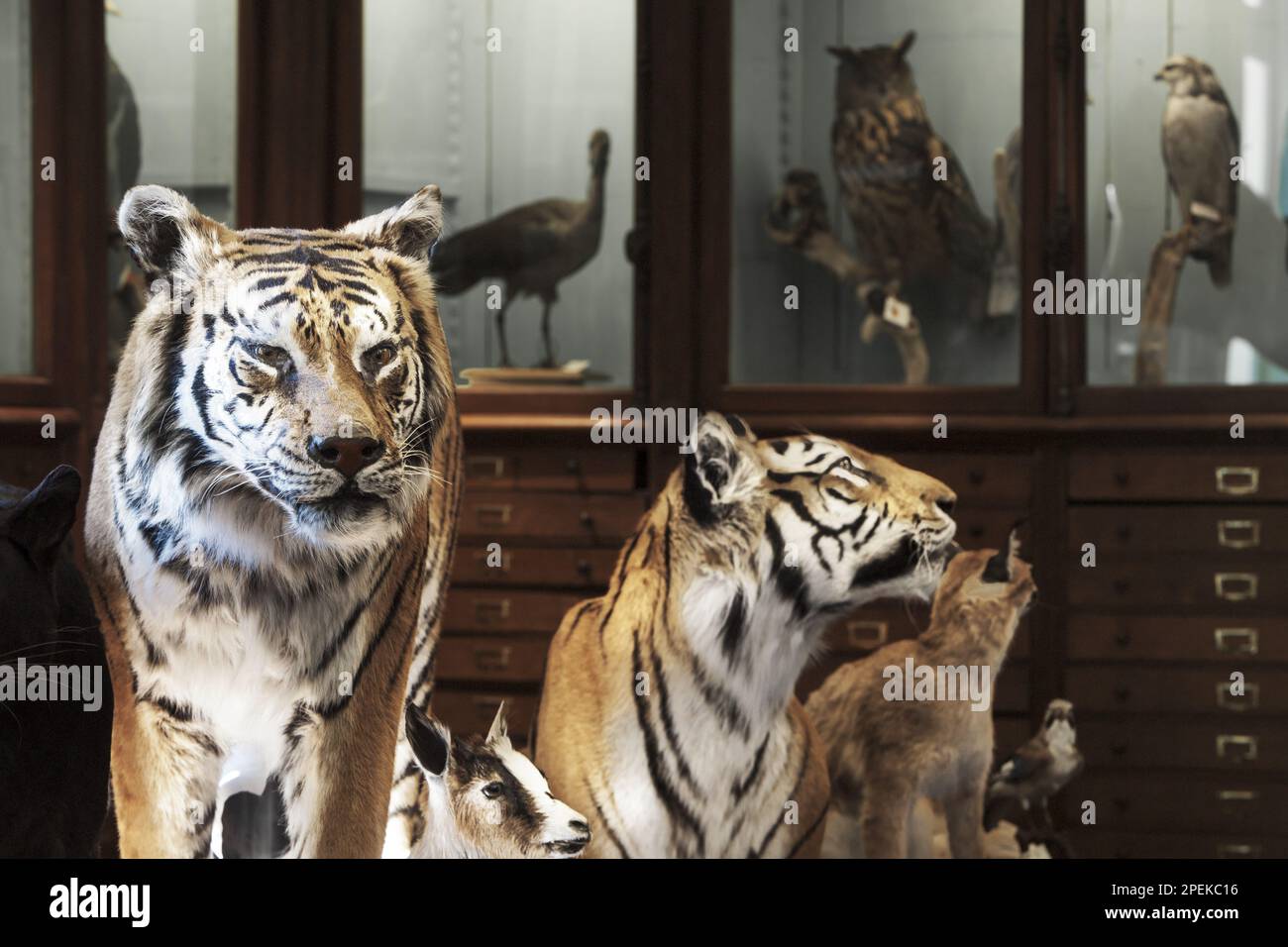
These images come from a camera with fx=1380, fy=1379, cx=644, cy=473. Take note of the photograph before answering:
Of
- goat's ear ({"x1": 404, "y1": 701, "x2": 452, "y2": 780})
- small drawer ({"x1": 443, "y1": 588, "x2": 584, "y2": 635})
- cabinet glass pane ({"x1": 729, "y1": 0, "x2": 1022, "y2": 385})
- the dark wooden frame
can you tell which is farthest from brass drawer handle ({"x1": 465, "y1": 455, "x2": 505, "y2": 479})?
goat's ear ({"x1": 404, "y1": 701, "x2": 452, "y2": 780})

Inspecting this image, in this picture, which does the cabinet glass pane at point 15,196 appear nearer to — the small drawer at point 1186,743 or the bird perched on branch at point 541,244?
the bird perched on branch at point 541,244

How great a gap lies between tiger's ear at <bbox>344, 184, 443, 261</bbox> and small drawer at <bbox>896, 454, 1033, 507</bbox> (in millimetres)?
1454

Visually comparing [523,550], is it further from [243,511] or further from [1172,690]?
[1172,690]

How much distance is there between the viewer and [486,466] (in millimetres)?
3062

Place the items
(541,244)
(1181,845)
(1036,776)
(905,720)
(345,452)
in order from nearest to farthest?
(345,452), (905,720), (1036,776), (1181,845), (541,244)

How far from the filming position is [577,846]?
6.77 feet

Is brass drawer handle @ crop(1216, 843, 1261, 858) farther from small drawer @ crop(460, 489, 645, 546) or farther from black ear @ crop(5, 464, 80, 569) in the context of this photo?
black ear @ crop(5, 464, 80, 569)

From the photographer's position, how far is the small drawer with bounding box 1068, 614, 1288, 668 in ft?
10.2

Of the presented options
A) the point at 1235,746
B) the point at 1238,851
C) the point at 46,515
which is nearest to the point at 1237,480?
the point at 1235,746

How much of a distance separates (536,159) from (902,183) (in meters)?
0.86

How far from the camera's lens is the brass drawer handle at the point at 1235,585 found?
10.3ft

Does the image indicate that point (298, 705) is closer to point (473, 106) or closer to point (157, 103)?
point (157, 103)

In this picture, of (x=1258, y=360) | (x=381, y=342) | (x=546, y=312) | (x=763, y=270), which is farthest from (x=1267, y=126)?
(x=381, y=342)

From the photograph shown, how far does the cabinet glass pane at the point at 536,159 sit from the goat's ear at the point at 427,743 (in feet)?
3.77
